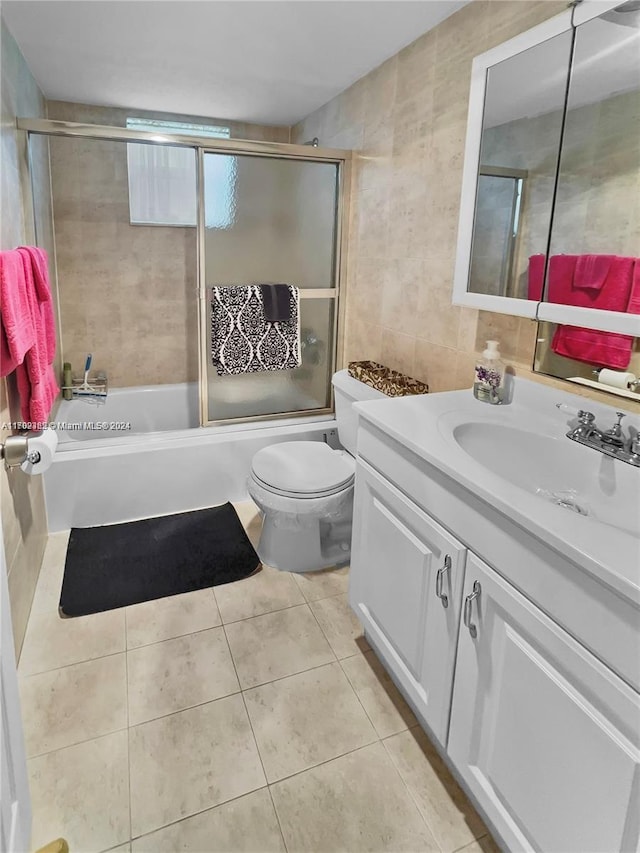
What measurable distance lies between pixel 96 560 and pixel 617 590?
206 cm

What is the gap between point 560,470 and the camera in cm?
137

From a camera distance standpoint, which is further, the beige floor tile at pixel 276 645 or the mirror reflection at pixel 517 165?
the beige floor tile at pixel 276 645

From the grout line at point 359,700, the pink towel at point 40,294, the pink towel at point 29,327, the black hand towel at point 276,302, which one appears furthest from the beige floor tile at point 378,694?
the black hand towel at point 276,302

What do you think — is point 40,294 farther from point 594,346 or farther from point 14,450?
Answer: point 594,346

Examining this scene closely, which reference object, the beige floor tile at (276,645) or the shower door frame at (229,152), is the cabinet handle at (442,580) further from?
the shower door frame at (229,152)

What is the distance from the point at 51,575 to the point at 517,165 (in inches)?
88.8

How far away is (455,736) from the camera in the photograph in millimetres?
1246

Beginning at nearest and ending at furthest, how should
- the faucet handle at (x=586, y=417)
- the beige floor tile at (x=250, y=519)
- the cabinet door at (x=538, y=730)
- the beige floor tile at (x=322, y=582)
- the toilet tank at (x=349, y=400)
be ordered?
the cabinet door at (x=538, y=730) → the faucet handle at (x=586, y=417) → the beige floor tile at (x=322, y=582) → the toilet tank at (x=349, y=400) → the beige floor tile at (x=250, y=519)

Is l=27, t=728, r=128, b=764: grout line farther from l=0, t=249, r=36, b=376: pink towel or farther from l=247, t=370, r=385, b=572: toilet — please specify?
l=0, t=249, r=36, b=376: pink towel

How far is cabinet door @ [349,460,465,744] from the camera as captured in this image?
1246 mm

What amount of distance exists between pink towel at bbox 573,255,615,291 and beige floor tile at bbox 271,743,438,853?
53.6 inches

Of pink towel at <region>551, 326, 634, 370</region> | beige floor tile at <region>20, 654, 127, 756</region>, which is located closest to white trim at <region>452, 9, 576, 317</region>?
pink towel at <region>551, 326, 634, 370</region>

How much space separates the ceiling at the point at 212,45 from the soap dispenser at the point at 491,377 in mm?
1205

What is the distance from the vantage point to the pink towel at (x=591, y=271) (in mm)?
1325
